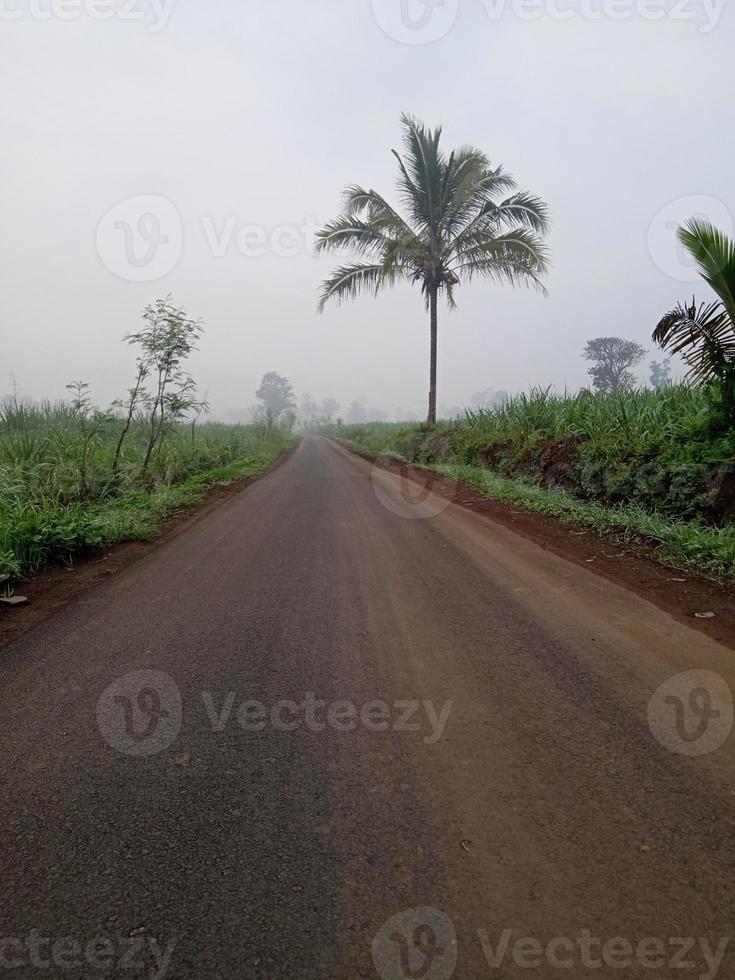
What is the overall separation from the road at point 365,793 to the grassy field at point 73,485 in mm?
1429

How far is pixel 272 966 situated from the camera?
1245 millimetres

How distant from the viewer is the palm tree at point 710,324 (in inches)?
185

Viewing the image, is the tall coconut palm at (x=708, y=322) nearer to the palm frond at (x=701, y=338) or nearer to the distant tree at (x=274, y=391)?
the palm frond at (x=701, y=338)

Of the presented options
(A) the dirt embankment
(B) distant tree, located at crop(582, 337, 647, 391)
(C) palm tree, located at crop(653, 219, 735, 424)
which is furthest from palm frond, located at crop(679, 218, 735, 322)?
(B) distant tree, located at crop(582, 337, 647, 391)

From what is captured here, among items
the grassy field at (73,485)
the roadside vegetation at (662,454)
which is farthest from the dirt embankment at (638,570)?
the grassy field at (73,485)

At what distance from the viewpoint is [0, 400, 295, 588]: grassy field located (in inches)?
181

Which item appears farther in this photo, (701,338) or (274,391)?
(274,391)

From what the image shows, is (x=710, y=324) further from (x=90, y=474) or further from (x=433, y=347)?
(x=433, y=347)

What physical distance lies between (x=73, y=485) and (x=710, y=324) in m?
7.02

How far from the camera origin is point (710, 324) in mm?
5152

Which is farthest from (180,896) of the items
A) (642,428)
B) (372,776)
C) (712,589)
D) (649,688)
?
(642,428)

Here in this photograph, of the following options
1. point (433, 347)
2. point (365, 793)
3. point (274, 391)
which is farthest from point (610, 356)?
point (274, 391)

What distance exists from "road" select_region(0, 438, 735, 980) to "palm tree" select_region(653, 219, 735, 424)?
289 centimetres

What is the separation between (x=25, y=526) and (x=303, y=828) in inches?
157
